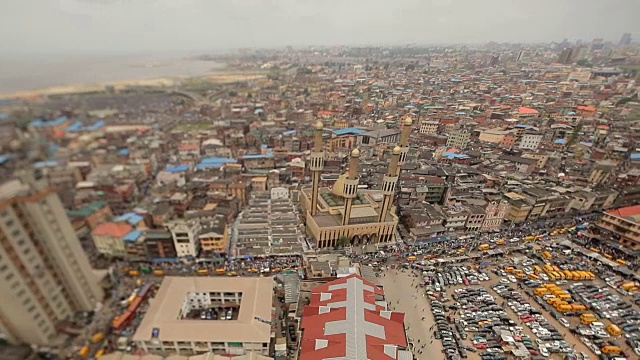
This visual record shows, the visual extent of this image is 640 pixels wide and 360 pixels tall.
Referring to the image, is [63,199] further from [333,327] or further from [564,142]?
[564,142]

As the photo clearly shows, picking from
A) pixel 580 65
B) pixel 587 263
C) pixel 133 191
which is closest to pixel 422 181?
pixel 587 263

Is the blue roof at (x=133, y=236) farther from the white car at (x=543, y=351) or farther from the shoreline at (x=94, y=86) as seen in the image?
the white car at (x=543, y=351)

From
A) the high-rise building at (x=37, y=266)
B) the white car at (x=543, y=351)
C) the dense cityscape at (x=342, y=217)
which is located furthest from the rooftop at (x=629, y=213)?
the high-rise building at (x=37, y=266)

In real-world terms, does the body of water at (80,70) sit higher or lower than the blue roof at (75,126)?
higher

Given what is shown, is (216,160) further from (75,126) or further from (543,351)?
(543,351)

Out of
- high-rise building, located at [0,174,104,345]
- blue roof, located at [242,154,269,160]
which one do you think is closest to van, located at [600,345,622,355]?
high-rise building, located at [0,174,104,345]
